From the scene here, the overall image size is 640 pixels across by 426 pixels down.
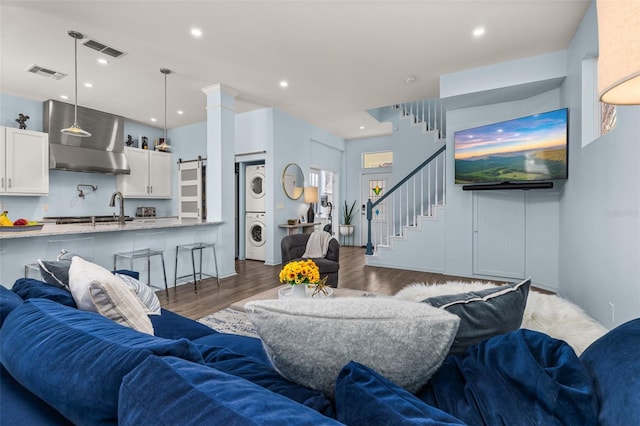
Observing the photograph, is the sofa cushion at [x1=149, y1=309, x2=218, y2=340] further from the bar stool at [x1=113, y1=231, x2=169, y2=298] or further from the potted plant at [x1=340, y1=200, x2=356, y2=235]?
the potted plant at [x1=340, y1=200, x2=356, y2=235]

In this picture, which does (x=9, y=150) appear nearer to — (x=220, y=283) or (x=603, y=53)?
(x=220, y=283)

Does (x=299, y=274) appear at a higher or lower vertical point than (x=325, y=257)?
higher

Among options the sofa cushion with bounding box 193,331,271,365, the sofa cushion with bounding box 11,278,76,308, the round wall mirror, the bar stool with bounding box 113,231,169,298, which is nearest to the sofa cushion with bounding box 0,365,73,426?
the sofa cushion with bounding box 11,278,76,308

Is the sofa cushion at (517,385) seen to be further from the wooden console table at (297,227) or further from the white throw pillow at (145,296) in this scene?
the wooden console table at (297,227)

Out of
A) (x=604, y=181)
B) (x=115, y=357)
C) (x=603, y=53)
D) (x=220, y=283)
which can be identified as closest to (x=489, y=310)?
(x=603, y=53)

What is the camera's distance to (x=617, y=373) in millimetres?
641

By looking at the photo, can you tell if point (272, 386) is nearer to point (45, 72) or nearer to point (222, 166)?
point (222, 166)

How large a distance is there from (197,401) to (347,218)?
25.1 feet

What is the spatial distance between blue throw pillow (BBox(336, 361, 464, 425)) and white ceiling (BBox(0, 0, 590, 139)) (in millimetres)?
3088

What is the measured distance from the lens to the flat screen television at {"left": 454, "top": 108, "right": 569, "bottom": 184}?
360 cm

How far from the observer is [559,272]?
4.01m

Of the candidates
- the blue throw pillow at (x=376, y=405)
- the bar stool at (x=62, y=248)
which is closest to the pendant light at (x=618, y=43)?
the blue throw pillow at (x=376, y=405)

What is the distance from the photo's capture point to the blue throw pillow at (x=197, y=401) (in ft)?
1.58

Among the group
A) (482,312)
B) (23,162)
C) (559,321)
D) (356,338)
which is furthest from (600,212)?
(23,162)
